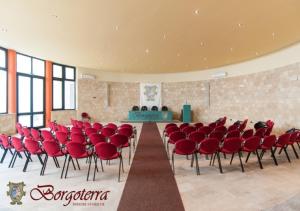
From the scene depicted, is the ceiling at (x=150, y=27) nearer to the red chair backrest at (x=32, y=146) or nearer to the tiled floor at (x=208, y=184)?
the red chair backrest at (x=32, y=146)

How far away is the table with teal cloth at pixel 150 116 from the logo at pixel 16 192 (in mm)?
12618

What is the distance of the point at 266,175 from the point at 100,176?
11.4 feet

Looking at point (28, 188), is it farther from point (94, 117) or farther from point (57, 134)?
point (94, 117)

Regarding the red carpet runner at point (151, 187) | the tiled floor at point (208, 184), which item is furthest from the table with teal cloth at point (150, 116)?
the tiled floor at point (208, 184)

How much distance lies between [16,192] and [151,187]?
7.62ft

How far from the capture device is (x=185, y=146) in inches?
185

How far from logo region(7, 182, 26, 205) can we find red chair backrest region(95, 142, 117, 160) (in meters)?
1.41

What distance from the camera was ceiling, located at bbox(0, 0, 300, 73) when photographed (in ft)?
17.9

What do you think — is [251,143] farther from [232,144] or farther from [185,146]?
[185,146]

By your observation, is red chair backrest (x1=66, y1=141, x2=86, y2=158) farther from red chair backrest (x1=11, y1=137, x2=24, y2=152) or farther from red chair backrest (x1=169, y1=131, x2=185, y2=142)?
red chair backrest (x1=169, y1=131, x2=185, y2=142)

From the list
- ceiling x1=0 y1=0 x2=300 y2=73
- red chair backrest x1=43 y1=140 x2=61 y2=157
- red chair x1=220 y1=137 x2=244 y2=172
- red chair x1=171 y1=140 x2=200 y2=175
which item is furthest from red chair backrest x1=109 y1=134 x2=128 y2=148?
ceiling x1=0 y1=0 x2=300 y2=73

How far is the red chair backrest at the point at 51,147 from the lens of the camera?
14.6ft

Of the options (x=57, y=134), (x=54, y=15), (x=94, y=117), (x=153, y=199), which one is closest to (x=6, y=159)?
(x=57, y=134)

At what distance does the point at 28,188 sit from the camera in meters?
3.81
